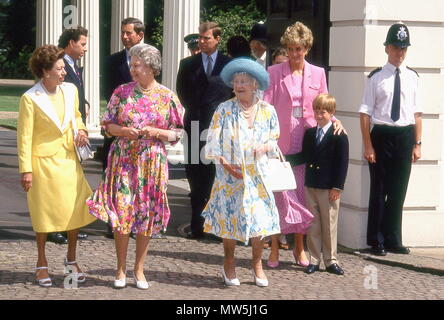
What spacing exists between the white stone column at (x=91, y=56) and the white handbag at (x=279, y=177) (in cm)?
1677

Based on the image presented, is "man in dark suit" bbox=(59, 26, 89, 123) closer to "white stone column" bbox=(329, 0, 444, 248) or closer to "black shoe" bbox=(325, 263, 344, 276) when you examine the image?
"white stone column" bbox=(329, 0, 444, 248)

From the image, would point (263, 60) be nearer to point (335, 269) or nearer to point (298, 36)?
point (298, 36)

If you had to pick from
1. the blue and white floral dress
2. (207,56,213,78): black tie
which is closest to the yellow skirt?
the blue and white floral dress

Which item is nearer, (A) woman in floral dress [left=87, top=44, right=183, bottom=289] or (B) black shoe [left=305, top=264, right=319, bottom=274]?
(A) woman in floral dress [left=87, top=44, right=183, bottom=289]

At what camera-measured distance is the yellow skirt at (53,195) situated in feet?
25.9

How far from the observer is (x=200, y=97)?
10.5 m

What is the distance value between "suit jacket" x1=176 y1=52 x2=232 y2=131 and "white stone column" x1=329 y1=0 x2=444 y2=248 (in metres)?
1.08

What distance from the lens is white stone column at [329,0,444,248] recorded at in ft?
32.6

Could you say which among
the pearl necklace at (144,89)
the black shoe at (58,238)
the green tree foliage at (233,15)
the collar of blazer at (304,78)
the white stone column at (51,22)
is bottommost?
the black shoe at (58,238)

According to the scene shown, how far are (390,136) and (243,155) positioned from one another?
2.23m

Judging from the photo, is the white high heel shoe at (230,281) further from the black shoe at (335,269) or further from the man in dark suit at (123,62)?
the man in dark suit at (123,62)

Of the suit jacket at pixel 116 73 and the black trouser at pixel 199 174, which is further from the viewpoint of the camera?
the black trouser at pixel 199 174

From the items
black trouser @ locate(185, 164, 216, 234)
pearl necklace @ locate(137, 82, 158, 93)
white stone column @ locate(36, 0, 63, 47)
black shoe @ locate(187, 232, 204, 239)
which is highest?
white stone column @ locate(36, 0, 63, 47)

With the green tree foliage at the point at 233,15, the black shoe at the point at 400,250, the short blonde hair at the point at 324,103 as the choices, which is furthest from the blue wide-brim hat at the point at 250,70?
the green tree foliage at the point at 233,15
